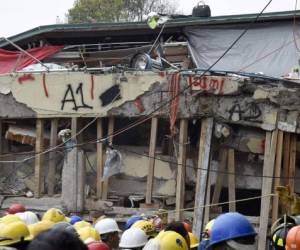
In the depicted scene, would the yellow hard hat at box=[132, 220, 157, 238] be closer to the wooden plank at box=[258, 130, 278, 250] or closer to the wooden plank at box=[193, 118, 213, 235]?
the wooden plank at box=[258, 130, 278, 250]

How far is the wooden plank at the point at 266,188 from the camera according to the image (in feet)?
41.8

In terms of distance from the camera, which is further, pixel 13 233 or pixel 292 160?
pixel 292 160

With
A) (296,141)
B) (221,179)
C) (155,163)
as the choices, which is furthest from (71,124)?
(296,141)

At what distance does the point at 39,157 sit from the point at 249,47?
5134 mm

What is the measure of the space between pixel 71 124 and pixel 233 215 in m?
9.48

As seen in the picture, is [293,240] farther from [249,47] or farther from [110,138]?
[249,47]

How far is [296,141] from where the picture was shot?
12.9m

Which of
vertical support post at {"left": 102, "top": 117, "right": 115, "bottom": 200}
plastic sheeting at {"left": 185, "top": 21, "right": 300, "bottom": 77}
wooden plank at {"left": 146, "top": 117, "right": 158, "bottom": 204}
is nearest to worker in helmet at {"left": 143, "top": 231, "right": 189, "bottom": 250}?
wooden plank at {"left": 146, "top": 117, "right": 158, "bottom": 204}

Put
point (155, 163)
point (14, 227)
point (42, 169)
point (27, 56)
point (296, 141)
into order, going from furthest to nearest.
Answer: point (27, 56) < point (42, 169) < point (155, 163) < point (296, 141) < point (14, 227)

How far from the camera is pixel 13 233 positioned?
582cm

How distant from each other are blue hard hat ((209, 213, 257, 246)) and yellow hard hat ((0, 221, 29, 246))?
160 centimetres

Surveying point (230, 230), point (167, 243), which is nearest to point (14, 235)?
point (167, 243)

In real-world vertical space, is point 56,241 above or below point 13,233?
above

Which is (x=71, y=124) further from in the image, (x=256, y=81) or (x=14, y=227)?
(x=14, y=227)
